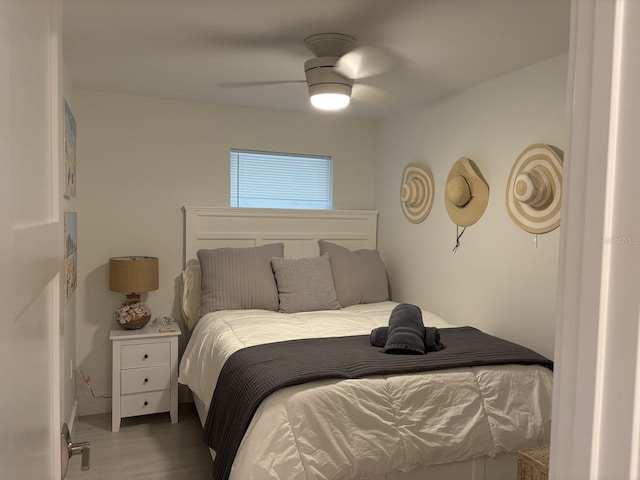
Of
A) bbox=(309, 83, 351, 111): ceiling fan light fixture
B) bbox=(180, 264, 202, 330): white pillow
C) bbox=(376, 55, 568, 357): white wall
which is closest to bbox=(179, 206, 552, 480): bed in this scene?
bbox=(376, 55, 568, 357): white wall

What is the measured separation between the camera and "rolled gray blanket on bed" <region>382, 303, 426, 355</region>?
8.27 ft

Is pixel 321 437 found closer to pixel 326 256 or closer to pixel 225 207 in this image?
pixel 326 256

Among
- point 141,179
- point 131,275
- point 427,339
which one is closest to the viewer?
point 427,339

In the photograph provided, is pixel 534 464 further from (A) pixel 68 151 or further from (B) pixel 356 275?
(A) pixel 68 151

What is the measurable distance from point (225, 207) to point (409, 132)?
63.0 inches

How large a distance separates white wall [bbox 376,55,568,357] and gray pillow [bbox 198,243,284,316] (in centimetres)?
117

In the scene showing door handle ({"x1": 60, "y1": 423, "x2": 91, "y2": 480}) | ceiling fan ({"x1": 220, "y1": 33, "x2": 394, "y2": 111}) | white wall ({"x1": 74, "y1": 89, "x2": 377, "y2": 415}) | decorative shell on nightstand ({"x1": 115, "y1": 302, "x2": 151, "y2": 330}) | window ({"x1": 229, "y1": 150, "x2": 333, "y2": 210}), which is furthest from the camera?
window ({"x1": 229, "y1": 150, "x2": 333, "y2": 210})

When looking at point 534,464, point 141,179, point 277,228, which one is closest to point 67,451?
point 534,464

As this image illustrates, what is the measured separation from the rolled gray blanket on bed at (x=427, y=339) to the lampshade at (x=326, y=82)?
1332 millimetres

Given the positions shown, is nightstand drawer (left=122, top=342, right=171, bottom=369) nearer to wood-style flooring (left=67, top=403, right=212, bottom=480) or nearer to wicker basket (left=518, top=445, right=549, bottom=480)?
wood-style flooring (left=67, top=403, right=212, bottom=480)

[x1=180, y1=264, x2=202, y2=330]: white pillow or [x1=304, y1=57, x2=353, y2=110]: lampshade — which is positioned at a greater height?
[x1=304, y1=57, x2=353, y2=110]: lampshade

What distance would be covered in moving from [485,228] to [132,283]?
240cm

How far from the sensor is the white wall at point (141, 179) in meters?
3.63

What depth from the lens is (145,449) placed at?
3.12 metres
